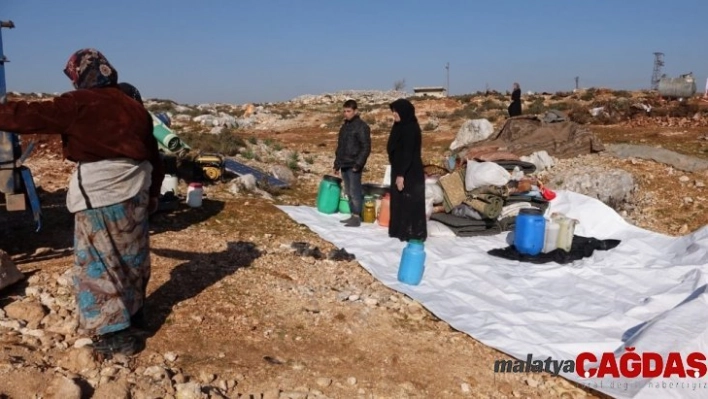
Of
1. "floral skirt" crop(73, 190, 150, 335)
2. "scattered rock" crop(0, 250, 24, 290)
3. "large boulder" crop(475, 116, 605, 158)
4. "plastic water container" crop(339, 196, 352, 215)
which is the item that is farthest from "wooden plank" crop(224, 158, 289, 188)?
"floral skirt" crop(73, 190, 150, 335)

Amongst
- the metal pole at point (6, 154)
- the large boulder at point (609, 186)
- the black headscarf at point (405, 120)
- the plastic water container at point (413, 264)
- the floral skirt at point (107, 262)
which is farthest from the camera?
the large boulder at point (609, 186)

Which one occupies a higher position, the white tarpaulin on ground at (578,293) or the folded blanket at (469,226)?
the folded blanket at (469,226)

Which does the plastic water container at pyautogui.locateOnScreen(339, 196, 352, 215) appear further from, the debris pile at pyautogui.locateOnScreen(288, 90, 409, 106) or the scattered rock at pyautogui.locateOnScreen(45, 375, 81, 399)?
the debris pile at pyautogui.locateOnScreen(288, 90, 409, 106)

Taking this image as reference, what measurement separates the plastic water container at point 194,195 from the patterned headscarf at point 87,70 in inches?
143

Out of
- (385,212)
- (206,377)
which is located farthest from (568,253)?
(206,377)

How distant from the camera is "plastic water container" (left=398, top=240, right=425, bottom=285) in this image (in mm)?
4766

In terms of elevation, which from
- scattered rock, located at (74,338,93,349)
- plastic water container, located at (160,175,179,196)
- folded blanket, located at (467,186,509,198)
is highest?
plastic water container, located at (160,175,179,196)

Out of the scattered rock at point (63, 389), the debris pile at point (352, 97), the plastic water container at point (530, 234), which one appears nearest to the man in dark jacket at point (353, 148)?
the plastic water container at point (530, 234)

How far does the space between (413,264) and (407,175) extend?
58.1 inches

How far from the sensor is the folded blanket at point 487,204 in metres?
6.36

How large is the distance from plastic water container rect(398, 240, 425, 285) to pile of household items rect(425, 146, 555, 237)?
1.60 meters

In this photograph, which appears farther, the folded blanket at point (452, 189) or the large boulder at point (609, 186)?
the large boulder at point (609, 186)

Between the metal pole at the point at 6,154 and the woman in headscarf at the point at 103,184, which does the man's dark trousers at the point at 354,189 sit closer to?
the metal pole at the point at 6,154

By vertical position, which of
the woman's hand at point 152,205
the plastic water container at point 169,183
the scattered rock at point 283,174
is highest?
the woman's hand at point 152,205
